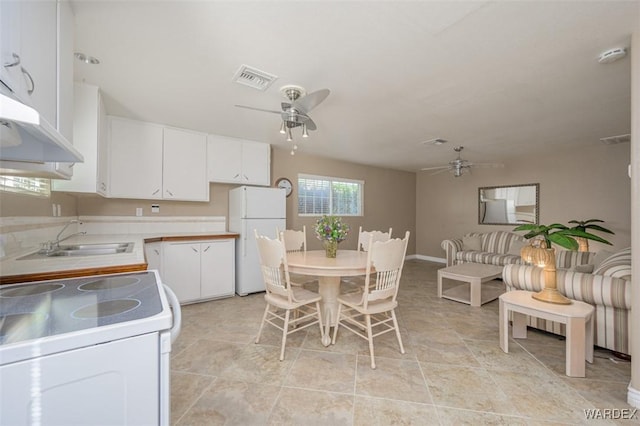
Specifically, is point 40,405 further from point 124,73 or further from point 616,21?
point 616,21

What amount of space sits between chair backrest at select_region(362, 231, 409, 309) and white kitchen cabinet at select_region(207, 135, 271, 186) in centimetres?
252

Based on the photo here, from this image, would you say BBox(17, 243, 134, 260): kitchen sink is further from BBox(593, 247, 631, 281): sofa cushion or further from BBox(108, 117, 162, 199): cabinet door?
BBox(593, 247, 631, 281): sofa cushion

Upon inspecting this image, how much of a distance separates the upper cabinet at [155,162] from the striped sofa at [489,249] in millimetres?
4617

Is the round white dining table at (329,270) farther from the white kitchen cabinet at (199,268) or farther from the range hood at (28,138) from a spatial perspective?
the range hood at (28,138)

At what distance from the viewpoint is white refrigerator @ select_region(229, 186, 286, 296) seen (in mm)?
3668

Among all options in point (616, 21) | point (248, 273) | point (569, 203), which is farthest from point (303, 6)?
point (569, 203)

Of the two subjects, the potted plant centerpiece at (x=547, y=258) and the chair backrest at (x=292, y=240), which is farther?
the chair backrest at (x=292, y=240)

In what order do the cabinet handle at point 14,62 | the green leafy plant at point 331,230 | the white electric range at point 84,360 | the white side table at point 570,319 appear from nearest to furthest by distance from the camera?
the white electric range at point 84,360 < the cabinet handle at point 14,62 < the white side table at point 570,319 < the green leafy plant at point 331,230

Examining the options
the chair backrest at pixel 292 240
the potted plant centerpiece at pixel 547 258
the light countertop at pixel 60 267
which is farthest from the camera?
the chair backrest at pixel 292 240

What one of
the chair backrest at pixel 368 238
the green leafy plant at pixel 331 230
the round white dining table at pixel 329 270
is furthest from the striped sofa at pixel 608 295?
the green leafy plant at pixel 331 230

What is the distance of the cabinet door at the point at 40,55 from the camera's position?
0.93 m

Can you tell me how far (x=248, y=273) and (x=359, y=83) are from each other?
111 inches

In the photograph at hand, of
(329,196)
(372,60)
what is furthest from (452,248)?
(372,60)

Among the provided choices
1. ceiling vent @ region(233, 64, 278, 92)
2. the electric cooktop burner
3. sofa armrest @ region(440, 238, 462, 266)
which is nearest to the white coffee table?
sofa armrest @ region(440, 238, 462, 266)
